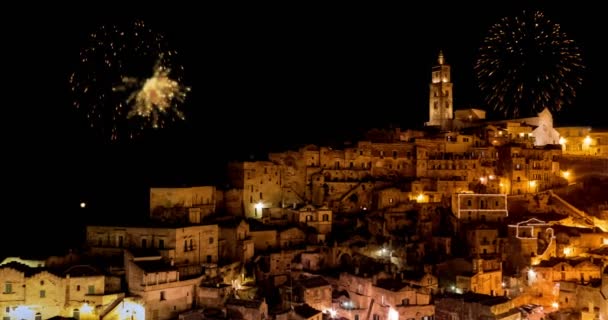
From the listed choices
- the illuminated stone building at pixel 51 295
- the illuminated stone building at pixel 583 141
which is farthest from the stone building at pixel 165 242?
the illuminated stone building at pixel 583 141

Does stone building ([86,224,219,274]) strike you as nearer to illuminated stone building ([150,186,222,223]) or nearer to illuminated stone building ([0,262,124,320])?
illuminated stone building ([150,186,222,223])

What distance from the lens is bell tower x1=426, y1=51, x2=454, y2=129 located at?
192ft

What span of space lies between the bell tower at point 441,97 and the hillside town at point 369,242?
345 centimetres

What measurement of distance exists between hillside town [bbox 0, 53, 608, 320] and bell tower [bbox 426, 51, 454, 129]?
3.45 m

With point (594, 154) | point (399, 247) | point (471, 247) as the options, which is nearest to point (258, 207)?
point (399, 247)

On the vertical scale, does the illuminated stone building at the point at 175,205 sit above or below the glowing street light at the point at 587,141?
below

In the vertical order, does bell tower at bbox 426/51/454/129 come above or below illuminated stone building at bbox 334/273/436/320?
above

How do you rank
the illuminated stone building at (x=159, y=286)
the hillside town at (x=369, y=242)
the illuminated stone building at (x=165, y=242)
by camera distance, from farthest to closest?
the illuminated stone building at (x=165, y=242) < the hillside town at (x=369, y=242) < the illuminated stone building at (x=159, y=286)

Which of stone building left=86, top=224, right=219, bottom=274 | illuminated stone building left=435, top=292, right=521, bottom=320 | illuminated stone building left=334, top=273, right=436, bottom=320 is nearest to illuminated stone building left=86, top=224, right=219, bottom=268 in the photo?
stone building left=86, top=224, right=219, bottom=274

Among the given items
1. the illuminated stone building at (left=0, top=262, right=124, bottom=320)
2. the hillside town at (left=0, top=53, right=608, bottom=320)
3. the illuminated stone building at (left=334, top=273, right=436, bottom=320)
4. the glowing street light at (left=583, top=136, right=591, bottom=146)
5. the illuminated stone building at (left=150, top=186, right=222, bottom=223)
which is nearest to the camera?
the illuminated stone building at (left=0, top=262, right=124, bottom=320)

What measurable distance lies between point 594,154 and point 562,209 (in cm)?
1260

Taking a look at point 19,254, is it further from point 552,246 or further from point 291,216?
point 552,246

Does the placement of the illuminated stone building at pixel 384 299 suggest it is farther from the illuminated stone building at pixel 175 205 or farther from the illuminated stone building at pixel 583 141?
the illuminated stone building at pixel 583 141

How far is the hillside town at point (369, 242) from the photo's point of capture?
101 ft
